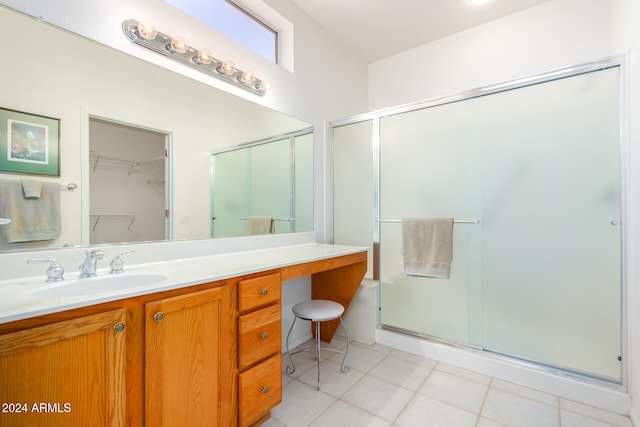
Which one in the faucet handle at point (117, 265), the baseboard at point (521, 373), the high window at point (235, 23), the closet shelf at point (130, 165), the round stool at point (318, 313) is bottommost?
the baseboard at point (521, 373)

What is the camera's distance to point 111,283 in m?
1.22

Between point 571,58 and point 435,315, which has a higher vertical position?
point 571,58

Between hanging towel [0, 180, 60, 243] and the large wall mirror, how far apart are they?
0.03 m

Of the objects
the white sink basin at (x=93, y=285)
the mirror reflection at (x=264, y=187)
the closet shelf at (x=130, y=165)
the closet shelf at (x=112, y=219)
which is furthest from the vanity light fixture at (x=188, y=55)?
the white sink basin at (x=93, y=285)

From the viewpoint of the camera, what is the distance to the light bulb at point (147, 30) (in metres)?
1.43

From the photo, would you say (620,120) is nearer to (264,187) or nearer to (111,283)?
(264,187)

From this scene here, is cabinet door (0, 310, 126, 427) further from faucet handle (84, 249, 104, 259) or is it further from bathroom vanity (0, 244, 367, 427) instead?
faucet handle (84, 249, 104, 259)

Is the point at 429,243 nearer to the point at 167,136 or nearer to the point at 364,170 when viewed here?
the point at 364,170

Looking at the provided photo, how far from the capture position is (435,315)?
2.19 meters

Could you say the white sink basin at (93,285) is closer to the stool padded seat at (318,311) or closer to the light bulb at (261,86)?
the stool padded seat at (318,311)

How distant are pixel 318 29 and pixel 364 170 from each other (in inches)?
Result: 51.3

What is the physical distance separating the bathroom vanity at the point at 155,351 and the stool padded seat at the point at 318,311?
13.8 inches

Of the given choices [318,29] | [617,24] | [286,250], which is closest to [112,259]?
[286,250]

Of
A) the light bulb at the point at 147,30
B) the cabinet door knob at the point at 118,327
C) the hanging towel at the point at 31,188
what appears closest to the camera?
the cabinet door knob at the point at 118,327
